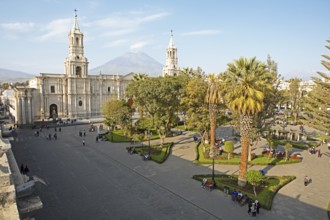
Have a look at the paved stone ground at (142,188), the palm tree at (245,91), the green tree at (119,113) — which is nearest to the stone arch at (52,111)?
the green tree at (119,113)

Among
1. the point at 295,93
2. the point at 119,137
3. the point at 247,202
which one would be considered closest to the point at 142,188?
the point at 247,202

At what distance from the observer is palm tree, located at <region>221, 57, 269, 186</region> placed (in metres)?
19.2

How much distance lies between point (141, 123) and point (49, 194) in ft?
68.4

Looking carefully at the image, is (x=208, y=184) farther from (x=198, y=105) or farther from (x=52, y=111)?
(x=52, y=111)

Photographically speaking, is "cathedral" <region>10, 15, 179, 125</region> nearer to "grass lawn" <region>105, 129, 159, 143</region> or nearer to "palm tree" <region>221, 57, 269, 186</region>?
"grass lawn" <region>105, 129, 159, 143</region>

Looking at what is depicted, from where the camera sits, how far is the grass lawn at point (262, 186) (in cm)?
1802

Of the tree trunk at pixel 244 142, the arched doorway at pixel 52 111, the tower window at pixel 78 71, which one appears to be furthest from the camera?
the tower window at pixel 78 71

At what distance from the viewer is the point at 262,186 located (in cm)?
2033

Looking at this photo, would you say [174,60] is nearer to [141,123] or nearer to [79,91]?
[79,91]

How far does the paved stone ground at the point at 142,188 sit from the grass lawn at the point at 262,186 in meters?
0.48

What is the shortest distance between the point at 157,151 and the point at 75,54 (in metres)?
38.5

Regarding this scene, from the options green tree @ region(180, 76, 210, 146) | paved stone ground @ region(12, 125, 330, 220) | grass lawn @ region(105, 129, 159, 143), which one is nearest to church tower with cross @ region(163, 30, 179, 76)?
grass lawn @ region(105, 129, 159, 143)

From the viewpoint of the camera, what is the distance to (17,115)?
1969 inches

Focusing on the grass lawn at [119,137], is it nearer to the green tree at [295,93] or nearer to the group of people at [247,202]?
the group of people at [247,202]
